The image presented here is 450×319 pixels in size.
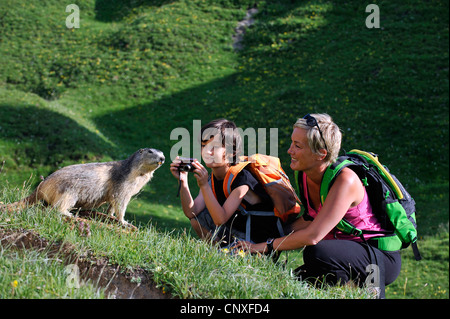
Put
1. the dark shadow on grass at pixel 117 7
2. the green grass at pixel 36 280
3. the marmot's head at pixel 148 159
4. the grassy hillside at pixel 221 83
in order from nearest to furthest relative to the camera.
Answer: the green grass at pixel 36 280 < the marmot's head at pixel 148 159 < the grassy hillside at pixel 221 83 < the dark shadow on grass at pixel 117 7

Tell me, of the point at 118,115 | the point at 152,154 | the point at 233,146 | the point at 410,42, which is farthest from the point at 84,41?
the point at 233,146

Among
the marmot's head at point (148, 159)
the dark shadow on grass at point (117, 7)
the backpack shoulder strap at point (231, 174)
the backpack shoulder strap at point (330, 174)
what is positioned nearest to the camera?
the backpack shoulder strap at point (330, 174)

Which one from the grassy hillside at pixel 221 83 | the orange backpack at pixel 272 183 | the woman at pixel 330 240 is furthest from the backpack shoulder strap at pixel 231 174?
the grassy hillside at pixel 221 83

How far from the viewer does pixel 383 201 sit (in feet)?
14.5

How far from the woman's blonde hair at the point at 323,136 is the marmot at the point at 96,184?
3003 millimetres

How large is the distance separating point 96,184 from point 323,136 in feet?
12.0

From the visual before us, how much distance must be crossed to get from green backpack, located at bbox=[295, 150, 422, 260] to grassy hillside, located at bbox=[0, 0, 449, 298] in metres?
7.47

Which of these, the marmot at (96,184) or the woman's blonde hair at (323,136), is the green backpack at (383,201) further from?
the marmot at (96,184)

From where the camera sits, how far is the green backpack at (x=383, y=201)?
173 inches

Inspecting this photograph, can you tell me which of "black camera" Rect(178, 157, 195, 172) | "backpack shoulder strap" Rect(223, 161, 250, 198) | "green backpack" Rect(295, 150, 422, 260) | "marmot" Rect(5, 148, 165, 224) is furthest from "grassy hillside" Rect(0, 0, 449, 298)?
"black camera" Rect(178, 157, 195, 172)

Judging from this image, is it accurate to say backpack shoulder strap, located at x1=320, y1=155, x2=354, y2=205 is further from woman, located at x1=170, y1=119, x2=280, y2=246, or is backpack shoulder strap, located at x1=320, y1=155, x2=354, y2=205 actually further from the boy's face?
the boy's face

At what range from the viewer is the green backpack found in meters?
4.41
